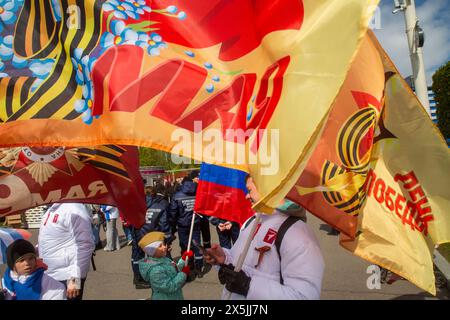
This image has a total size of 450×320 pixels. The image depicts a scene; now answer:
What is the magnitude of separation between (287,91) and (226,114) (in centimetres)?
45

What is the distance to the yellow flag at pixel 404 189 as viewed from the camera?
266cm

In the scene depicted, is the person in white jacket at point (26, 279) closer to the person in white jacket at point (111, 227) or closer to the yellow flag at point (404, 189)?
the yellow flag at point (404, 189)

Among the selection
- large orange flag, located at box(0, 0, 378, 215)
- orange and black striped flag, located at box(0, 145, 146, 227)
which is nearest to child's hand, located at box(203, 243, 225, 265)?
large orange flag, located at box(0, 0, 378, 215)

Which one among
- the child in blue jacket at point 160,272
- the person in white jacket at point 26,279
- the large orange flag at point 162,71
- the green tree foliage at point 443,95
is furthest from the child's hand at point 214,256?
the green tree foliage at point 443,95

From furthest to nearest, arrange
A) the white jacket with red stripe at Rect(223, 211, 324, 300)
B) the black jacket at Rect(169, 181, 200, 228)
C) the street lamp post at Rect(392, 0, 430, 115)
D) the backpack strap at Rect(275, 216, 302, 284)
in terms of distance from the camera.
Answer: the street lamp post at Rect(392, 0, 430, 115)
the black jacket at Rect(169, 181, 200, 228)
the backpack strap at Rect(275, 216, 302, 284)
the white jacket with red stripe at Rect(223, 211, 324, 300)

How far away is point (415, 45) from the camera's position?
7.29m

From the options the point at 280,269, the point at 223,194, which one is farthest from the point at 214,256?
the point at 223,194

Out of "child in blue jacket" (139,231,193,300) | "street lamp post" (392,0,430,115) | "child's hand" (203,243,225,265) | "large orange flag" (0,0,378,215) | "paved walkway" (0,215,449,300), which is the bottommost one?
"paved walkway" (0,215,449,300)

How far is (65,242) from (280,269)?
8.79 ft

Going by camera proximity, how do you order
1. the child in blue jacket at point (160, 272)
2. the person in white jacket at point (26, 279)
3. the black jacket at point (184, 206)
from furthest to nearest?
the black jacket at point (184, 206)
the child in blue jacket at point (160, 272)
the person in white jacket at point (26, 279)

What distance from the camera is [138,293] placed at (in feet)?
20.0

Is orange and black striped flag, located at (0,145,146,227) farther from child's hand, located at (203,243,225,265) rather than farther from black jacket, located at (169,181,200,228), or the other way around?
black jacket, located at (169,181,200,228)

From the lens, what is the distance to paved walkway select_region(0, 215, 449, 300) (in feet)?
17.5

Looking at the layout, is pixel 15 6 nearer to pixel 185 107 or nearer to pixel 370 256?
pixel 185 107
